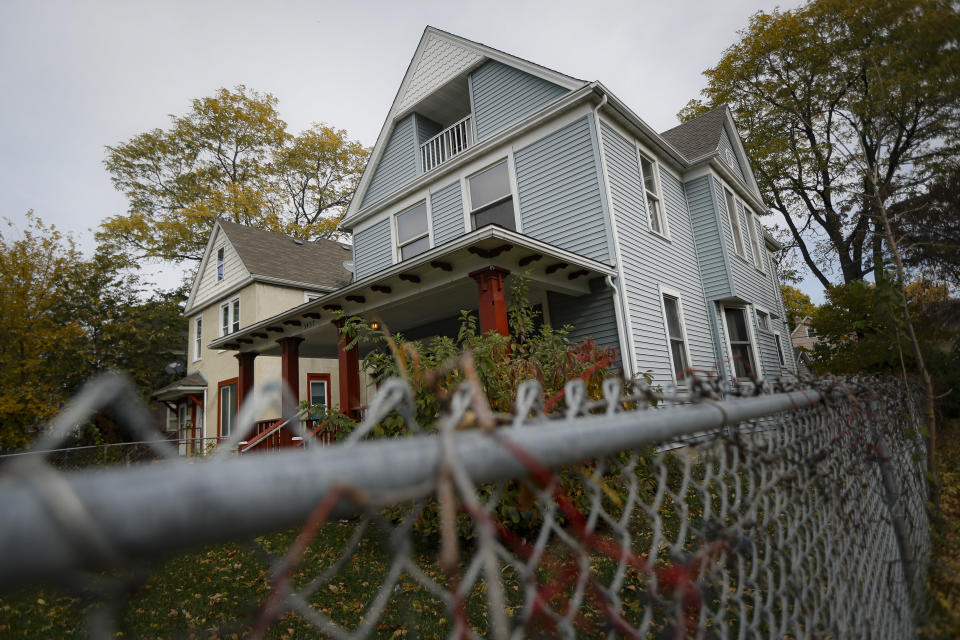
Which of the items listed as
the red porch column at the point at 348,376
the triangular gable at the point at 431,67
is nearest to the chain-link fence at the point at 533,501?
the red porch column at the point at 348,376

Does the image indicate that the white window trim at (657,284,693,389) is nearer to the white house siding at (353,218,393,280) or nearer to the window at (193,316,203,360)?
the white house siding at (353,218,393,280)

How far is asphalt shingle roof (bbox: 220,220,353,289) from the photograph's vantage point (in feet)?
54.4

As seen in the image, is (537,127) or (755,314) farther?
(755,314)

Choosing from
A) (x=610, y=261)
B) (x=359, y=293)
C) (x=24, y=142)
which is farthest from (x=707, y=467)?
(x=24, y=142)

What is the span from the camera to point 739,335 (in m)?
11.4

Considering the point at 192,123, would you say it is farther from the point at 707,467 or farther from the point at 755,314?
the point at 707,467

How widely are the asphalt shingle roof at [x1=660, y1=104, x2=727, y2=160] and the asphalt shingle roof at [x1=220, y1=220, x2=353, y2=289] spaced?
39.5ft

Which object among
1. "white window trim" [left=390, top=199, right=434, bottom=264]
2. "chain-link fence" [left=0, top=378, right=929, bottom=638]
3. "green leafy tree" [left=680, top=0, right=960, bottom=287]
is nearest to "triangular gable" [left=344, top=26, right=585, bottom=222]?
"white window trim" [left=390, top=199, right=434, bottom=264]

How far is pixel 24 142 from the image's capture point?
19047 mm

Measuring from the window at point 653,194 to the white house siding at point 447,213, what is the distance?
12.7ft

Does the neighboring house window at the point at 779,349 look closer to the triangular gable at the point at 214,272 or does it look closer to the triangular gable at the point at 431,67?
the triangular gable at the point at 431,67

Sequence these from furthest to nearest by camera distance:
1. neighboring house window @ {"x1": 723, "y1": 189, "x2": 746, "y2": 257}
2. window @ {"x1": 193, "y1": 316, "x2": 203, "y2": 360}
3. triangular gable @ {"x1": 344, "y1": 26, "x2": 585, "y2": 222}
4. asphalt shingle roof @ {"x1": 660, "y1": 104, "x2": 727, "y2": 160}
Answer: window @ {"x1": 193, "y1": 316, "x2": 203, "y2": 360}, neighboring house window @ {"x1": 723, "y1": 189, "x2": 746, "y2": 257}, asphalt shingle roof @ {"x1": 660, "y1": 104, "x2": 727, "y2": 160}, triangular gable @ {"x1": 344, "y1": 26, "x2": 585, "y2": 222}

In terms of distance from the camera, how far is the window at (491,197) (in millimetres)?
9938

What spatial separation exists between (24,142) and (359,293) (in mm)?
20065
